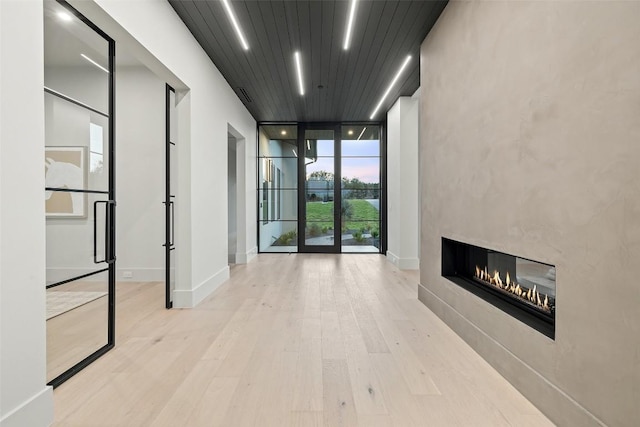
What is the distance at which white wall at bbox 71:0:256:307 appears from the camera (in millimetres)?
2408

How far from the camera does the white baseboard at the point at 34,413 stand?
1387 mm

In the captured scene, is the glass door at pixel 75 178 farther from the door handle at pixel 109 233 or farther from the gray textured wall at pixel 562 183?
the gray textured wall at pixel 562 183

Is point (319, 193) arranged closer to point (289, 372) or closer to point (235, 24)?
point (235, 24)

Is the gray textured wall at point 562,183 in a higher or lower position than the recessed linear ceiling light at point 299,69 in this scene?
lower

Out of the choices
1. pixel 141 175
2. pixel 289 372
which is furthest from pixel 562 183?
pixel 141 175

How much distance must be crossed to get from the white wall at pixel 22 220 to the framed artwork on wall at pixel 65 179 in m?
0.68

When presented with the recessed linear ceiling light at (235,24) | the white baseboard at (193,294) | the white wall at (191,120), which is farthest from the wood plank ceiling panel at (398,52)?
the white baseboard at (193,294)

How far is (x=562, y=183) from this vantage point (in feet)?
5.22

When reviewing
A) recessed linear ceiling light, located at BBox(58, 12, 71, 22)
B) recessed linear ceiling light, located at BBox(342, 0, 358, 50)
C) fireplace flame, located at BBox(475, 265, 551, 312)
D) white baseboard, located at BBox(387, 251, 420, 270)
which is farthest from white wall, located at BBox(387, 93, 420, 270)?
recessed linear ceiling light, located at BBox(58, 12, 71, 22)

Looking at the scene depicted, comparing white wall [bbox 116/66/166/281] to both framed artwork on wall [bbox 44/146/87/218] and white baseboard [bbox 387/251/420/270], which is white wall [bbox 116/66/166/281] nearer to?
framed artwork on wall [bbox 44/146/87/218]

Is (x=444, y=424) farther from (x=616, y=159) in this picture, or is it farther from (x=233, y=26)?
(x=233, y=26)

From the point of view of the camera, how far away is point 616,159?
1.31m

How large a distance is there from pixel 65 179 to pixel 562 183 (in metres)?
3.23

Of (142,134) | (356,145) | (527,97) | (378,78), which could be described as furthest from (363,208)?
(527,97)
